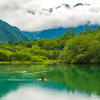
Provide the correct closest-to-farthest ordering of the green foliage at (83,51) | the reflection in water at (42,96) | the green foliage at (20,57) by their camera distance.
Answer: the reflection in water at (42,96) < the green foliage at (83,51) < the green foliage at (20,57)

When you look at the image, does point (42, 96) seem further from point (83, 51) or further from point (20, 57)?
point (20, 57)

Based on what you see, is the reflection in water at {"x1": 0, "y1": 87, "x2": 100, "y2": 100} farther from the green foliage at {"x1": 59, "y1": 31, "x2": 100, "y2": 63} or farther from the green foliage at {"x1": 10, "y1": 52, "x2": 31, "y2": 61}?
the green foliage at {"x1": 10, "y1": 52, "x2": 31, "y2": 61}

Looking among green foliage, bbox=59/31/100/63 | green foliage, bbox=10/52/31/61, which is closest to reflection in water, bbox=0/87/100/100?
green foliage, bbox=59/31/100/63

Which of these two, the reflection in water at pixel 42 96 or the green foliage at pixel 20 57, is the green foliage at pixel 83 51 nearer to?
the green foliage at pixel 20 57

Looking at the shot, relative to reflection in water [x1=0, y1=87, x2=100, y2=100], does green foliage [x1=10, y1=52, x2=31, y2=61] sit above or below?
above

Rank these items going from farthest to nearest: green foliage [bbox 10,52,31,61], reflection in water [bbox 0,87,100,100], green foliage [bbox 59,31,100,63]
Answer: green foliage [bbox 10,52,31,61], green foliage [bbox 59,31,100,63], reflection in water [bbox 0,87,100,100]

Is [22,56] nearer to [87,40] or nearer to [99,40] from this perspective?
[87,40]

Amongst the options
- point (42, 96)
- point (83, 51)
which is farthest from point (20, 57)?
point (42, 96)

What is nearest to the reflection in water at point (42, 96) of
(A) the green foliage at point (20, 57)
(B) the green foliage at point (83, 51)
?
(B) the green foliage at point (83, 51)

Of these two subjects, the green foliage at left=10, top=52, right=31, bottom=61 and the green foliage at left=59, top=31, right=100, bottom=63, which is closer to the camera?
the green foliage at left=59, top=31, right=100, bottom=63

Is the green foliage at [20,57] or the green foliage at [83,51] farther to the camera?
the green foliage at [20,57]

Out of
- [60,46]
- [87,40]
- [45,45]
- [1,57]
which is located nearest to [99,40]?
[87,40]

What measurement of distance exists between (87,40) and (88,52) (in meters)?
8.36

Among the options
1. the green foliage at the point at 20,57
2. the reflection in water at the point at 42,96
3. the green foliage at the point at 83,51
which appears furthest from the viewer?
the green foliage at the point at 20,57
